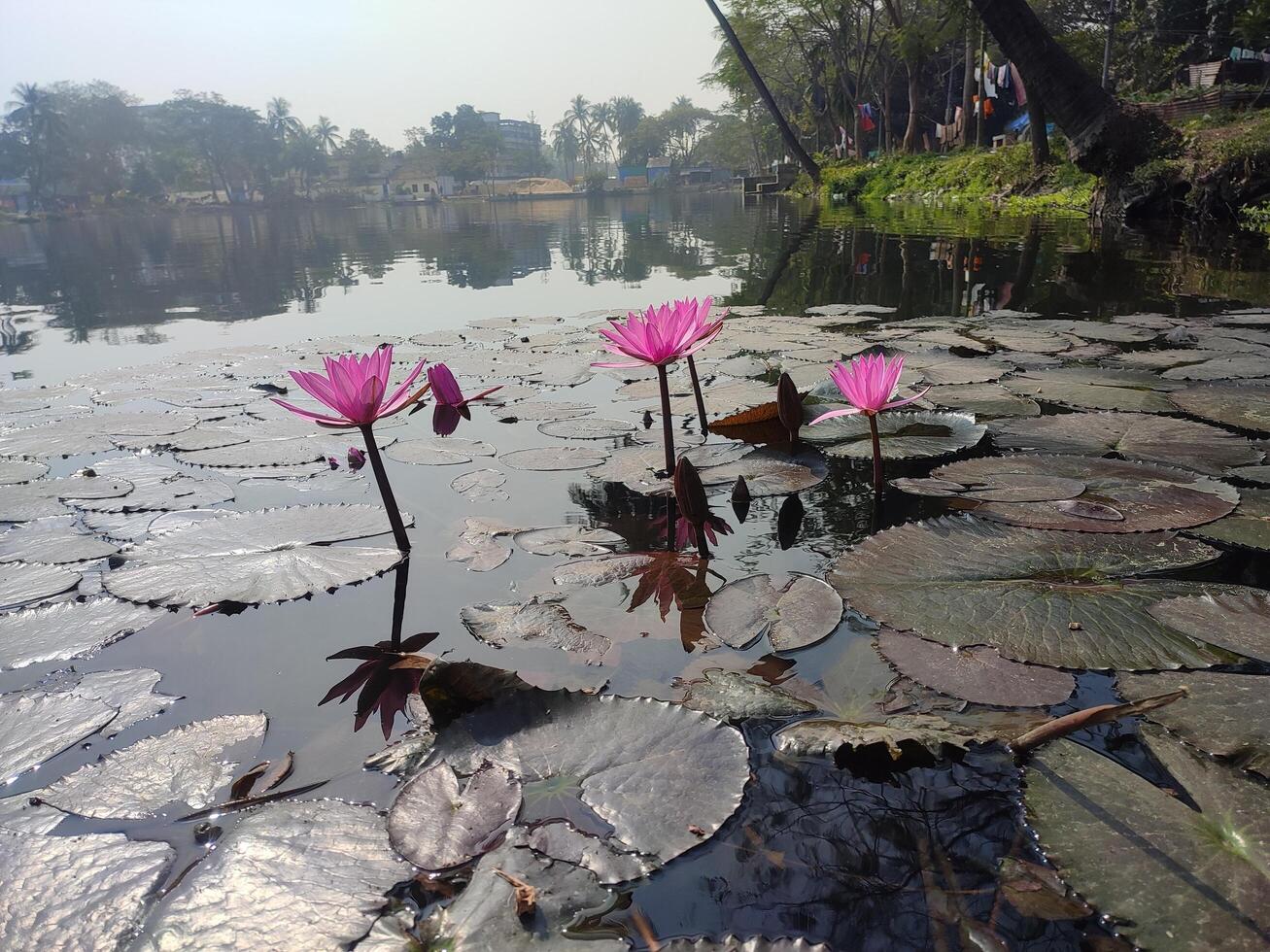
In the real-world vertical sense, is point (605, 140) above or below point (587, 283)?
above

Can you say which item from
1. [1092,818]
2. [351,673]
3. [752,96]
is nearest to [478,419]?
[351,673]

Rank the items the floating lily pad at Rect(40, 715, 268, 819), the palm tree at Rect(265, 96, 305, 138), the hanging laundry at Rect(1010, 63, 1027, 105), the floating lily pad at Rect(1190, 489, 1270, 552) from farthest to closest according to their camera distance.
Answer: the palm tree at Rect(265, 96, 305, 138) → the hanging laundry at Rect(1010, 63, 1027, 105) → the floating lily pad at Rect(1190, 489, 1270, 552) → the floating lily pad at Rect(40, 715, 268, 819)

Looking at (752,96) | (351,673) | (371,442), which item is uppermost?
→ (752,96)

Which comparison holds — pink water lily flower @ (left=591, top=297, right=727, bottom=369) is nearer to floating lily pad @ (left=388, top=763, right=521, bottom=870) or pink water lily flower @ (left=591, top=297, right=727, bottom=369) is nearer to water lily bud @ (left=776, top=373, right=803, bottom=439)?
water lily bud @ (left=776, top=373, right=803, bottom=439)

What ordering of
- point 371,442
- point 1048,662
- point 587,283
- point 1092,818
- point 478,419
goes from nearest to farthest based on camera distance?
1. point 1092,818
2. point 1048,662
3. point 371,442
4. point 478,419
5. point 587,283

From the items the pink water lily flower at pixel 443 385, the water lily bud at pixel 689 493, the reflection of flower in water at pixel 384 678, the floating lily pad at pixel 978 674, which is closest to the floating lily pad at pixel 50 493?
the pink water lily flower at pixel 443 385

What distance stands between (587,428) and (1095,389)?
1791 mm

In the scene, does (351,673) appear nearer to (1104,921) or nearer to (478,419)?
(1104,921)

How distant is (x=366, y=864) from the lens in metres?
0.92

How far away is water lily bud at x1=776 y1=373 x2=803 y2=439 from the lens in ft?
7.43

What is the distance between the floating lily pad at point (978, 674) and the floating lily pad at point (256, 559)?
43.9 inches

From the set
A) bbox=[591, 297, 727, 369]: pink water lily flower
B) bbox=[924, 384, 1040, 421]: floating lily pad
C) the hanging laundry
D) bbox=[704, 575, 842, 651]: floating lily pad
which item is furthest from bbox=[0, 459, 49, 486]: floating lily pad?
the hanging laundry

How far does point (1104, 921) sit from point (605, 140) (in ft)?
A: 353

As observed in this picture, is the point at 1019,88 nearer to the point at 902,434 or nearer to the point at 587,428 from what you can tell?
the point at 902,434
